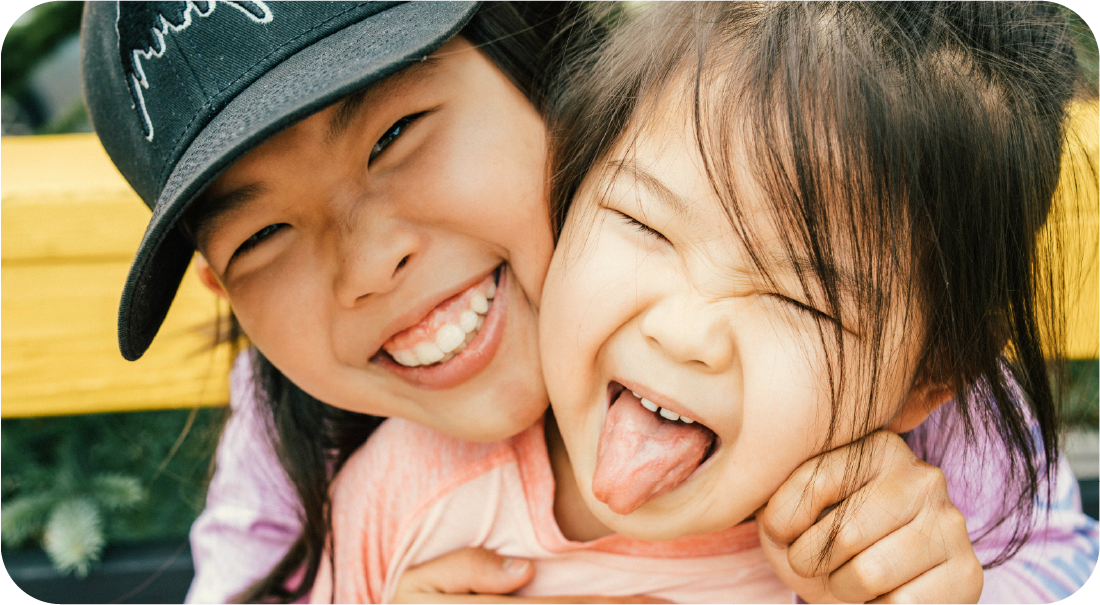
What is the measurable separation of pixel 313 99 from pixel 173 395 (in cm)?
83

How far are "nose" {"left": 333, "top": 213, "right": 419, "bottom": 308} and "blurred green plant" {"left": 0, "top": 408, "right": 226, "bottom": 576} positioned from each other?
721 mm

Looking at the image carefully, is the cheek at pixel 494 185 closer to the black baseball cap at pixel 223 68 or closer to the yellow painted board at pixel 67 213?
the black baseball cap at pixel 223 68

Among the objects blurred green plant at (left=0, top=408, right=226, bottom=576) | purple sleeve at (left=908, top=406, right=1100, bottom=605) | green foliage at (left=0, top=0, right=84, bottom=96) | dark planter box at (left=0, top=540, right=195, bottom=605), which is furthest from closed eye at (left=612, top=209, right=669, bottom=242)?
green foliage at (left=0, top=0, right=84, bottom=96)

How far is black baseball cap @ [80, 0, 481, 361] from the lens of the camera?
0.59 meters

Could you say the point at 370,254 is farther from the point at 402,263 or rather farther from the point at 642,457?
the point at 642,457

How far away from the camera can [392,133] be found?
68cm

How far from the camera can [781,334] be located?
60cm

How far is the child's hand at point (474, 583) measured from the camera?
2.74 ft

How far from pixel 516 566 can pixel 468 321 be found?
29cm

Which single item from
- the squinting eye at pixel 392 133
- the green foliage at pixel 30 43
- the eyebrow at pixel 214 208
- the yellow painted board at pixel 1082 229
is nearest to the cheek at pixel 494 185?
the squinting eye at pixel 392 133

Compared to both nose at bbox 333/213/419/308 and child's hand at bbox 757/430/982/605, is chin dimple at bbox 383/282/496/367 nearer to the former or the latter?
nose at bbox 333/213/419/308

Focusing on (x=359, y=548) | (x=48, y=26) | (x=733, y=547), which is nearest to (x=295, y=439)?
(x=359, y=548)

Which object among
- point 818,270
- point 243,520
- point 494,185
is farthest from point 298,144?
point 243,520

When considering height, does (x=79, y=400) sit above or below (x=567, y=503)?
below
